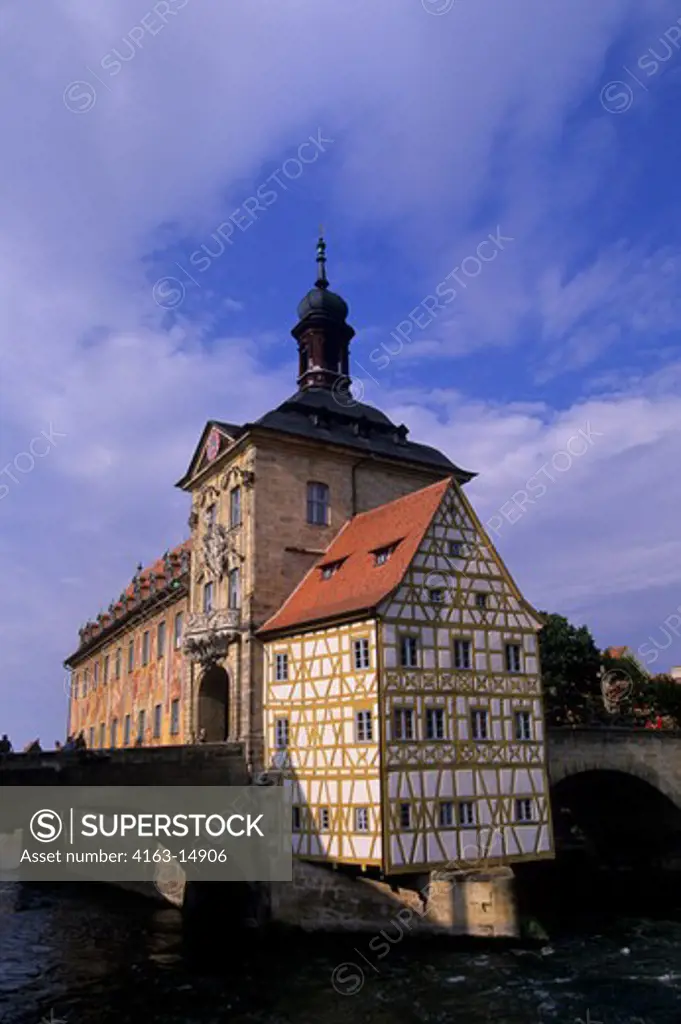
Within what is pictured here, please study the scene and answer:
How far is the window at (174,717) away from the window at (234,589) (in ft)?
Result: 32.1

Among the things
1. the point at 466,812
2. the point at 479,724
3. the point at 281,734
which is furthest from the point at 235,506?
the point at 466,812

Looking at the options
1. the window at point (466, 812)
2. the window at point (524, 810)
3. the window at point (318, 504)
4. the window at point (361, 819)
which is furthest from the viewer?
the window at point (318, 504)

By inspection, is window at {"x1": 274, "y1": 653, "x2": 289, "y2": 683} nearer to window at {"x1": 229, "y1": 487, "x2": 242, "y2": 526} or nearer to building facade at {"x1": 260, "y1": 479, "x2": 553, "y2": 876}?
building facade at {"x1": 260, "y1": 479, "x2": 553, "y2": 876}

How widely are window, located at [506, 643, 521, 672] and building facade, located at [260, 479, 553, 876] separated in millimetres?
49

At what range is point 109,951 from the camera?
24.2 metres

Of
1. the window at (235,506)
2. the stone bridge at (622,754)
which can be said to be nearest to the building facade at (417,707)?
the window at (235,506)

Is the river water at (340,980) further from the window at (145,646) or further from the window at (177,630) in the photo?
the window at (145,646)

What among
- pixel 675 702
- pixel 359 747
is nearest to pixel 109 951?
pixel 359 747

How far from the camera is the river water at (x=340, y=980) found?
17656 millimetres

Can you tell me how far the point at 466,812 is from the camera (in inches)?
902

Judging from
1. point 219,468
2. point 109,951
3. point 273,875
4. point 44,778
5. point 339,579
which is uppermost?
point 219,468

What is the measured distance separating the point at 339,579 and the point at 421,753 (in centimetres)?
649

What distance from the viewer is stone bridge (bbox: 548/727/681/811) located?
3016 centimetres

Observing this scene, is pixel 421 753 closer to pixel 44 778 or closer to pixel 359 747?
pixel 359 747
